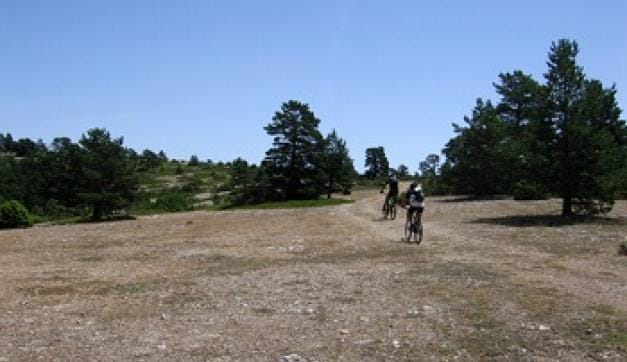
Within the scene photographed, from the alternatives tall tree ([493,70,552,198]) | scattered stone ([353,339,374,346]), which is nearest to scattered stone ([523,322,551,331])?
scattered stone ([353,339,374,346])

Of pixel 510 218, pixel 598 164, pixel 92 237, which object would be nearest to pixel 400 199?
pixel 510 218

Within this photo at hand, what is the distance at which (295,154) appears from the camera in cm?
7338

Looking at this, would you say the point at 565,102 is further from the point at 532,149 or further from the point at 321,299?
the point at 321,299

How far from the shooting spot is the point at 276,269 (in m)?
18.0

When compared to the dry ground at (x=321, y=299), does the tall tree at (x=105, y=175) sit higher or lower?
higher

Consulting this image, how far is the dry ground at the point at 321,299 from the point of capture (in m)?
9.85

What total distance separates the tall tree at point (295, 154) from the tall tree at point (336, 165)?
7.81 feet

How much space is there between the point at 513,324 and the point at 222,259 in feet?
36.4

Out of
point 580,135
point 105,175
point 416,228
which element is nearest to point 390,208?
point 580,135

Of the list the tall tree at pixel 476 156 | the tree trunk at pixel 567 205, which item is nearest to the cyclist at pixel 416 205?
the tree trunk at pixel 567 205

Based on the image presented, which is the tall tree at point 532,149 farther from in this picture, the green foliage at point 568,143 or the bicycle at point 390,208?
Answer: the bicycle at point 390,208

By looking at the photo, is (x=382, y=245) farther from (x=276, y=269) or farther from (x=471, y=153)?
(x=471, y=153)

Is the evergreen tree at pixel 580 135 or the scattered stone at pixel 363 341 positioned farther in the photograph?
the evergreen tree at pixel 580 135

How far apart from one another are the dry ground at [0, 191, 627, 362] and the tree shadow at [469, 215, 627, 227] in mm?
5285
